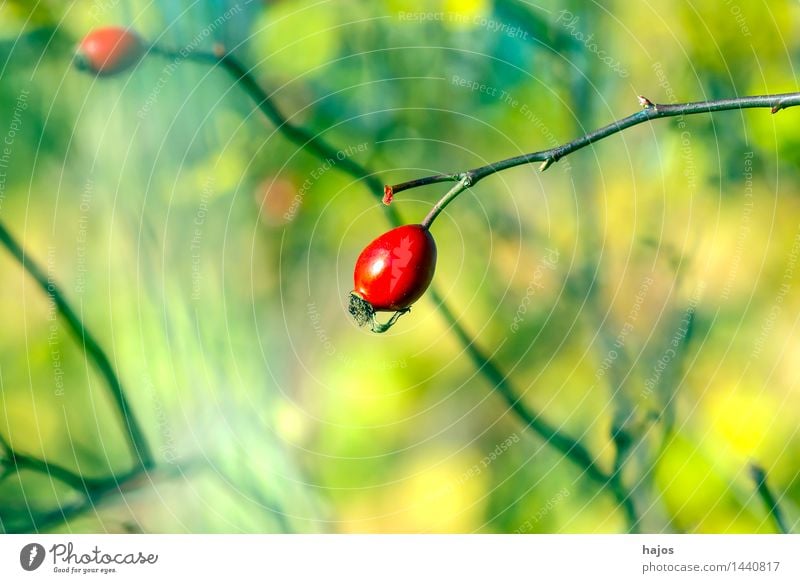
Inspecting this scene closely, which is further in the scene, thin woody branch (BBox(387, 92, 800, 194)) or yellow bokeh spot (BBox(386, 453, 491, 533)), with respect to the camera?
yellow bokeh spot (BBox(386, 453, 491, 533))

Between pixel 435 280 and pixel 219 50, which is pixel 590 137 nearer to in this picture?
pixel 435 280
